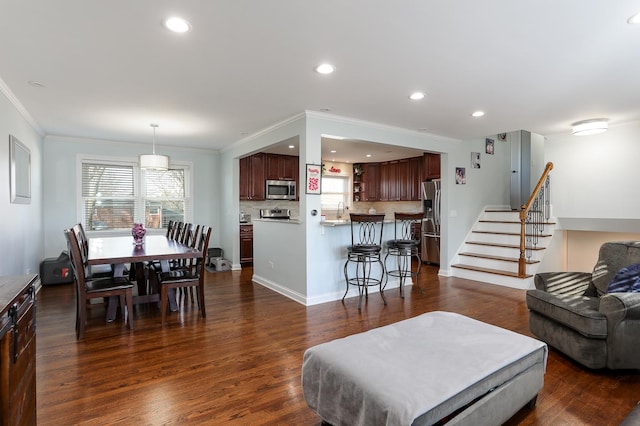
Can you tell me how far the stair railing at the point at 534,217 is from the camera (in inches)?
205

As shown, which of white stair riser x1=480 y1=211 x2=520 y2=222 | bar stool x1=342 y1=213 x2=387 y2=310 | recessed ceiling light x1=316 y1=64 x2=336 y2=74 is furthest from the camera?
white stair riser x1=480 y1=211 x2=520 y2=222

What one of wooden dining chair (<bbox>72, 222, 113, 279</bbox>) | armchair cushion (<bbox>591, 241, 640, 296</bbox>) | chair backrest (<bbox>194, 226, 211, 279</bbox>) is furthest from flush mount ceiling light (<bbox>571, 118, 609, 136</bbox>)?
wooden dining chair (<bbox>72, 222, 113, 279</bbox>)

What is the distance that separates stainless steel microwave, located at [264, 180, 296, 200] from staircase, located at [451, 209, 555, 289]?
12.0 ft

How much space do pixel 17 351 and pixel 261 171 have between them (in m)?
6.14

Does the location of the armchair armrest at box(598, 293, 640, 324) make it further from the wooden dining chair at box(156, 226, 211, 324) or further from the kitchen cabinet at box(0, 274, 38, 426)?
the wooden dining chair at box(156, 226, 211, 324)

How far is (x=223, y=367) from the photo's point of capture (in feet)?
8.49

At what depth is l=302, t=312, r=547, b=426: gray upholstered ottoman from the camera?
4.77 feet

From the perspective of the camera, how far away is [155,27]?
227 cm

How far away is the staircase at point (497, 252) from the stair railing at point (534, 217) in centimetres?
6

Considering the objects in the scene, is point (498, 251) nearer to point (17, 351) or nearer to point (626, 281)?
point (626, 281)

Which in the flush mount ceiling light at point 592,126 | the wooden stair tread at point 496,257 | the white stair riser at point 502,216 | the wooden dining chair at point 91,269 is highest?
the flush mount ceiling light at point 592,126

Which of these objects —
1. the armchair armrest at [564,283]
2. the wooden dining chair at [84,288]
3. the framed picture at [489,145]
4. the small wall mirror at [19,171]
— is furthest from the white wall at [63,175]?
the armchair armrest at [564,283]

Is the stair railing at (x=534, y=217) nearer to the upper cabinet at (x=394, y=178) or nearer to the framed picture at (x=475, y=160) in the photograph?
the framed picture at (x=475, y=160)

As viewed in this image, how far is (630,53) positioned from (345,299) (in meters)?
3.70
